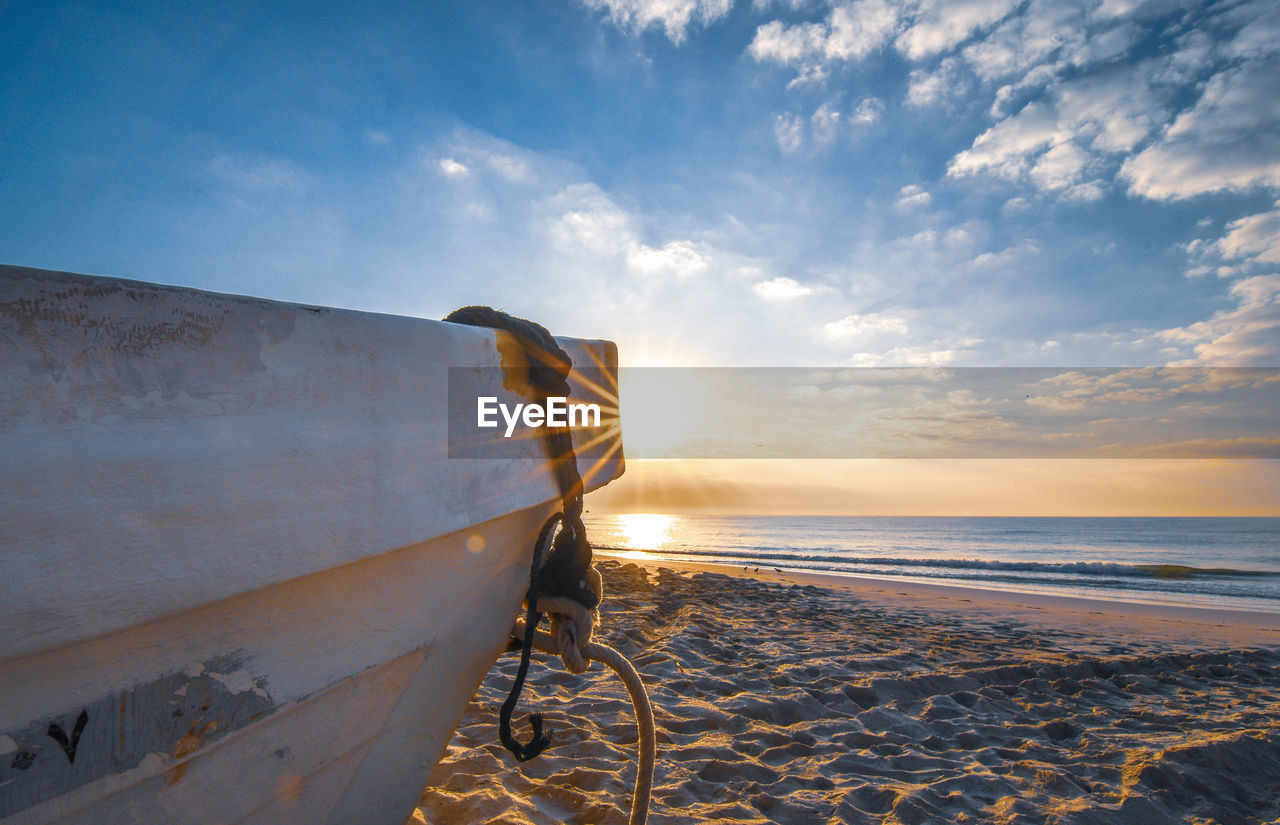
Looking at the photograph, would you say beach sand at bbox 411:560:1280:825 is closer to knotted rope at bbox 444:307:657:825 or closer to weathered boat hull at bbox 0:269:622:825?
knotted rope at bbox 444:307:657:825

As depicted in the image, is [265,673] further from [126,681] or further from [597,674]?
[597,674]

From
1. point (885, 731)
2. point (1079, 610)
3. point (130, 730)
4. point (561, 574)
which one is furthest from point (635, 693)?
point (1079, 610)

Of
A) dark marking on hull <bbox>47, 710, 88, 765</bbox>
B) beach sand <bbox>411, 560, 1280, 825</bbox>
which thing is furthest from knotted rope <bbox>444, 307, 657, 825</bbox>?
beach sand <bbox>411, 560, 1280, 825</bbox>

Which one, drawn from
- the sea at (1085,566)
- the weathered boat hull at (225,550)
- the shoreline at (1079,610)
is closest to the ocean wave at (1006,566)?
the sea at (1085,566)

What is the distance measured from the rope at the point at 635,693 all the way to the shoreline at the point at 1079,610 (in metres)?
7.76

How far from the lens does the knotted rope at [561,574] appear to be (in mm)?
1426

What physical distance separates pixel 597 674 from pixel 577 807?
1759 mm

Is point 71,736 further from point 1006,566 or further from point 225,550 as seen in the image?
point 1006,566

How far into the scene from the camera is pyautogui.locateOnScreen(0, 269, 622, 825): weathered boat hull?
2.28ft

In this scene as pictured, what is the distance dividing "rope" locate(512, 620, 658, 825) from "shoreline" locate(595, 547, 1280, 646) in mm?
7759

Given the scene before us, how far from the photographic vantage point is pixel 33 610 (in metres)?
0.66

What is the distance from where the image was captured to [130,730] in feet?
2.65

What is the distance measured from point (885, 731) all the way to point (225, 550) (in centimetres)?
366

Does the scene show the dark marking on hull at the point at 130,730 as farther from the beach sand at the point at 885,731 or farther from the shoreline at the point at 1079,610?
the shoreline at the point at 1079,610
